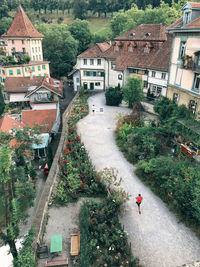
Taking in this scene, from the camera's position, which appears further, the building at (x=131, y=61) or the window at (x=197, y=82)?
the building at (x=131, y=61)

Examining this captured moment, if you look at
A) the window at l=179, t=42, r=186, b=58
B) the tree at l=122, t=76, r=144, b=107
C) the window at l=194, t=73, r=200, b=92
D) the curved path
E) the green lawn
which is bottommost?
the curved path

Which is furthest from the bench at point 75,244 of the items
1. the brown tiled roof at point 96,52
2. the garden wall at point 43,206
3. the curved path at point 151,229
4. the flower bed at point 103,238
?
the brown tiled roof at point 96,52

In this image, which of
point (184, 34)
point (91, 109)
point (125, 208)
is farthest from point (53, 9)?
point (125, 208)

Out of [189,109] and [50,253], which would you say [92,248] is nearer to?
[50,253]

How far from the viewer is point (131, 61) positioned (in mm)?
35156

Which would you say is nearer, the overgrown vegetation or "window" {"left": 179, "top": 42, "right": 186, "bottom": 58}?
the overgrown vegetation

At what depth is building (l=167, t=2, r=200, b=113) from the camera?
1820 centimetres

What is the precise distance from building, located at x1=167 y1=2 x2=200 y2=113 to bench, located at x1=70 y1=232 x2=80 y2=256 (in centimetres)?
1413

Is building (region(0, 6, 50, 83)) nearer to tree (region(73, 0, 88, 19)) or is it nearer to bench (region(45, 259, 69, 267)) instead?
tree (region(73, 0, 88, 19))

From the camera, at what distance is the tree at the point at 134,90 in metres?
28.4

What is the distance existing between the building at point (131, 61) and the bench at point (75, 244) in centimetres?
2352

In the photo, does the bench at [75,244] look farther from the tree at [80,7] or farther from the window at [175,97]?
the tree at [80,7]

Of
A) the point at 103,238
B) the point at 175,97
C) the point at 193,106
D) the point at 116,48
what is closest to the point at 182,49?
the point at 175,97

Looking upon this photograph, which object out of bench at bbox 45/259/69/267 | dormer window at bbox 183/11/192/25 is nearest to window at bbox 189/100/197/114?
dormer window at bbox 183/11/192/25
